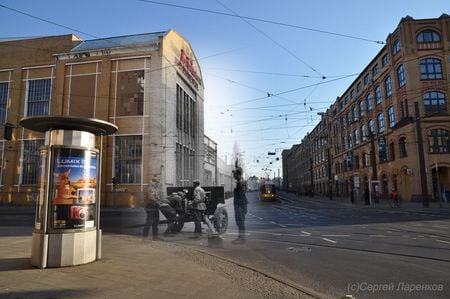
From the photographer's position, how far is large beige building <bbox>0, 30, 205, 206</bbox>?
36.4m

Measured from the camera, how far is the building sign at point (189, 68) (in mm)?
43562

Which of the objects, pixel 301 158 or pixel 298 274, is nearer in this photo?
→ pixel 298 274

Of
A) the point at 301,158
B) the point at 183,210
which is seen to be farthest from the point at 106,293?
the point at 301,158

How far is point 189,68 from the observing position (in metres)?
46.5

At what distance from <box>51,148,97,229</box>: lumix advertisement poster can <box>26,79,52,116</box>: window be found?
37.6 metres

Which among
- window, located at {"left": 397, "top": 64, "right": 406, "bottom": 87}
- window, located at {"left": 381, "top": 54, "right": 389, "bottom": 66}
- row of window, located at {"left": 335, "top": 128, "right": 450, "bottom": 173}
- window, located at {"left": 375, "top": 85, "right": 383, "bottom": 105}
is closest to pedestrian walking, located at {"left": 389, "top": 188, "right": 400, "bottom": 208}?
→ row of window, located at {"left": 335, "top": 128, "right": 450, "bottom": 173}

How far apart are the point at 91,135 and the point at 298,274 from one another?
5.67 m

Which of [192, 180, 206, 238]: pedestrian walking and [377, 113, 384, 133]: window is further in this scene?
[377, 113, 384, 133]: window

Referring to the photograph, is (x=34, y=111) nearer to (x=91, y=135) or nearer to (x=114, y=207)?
(x=114, y=207)

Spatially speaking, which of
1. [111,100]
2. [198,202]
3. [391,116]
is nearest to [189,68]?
[111,100]

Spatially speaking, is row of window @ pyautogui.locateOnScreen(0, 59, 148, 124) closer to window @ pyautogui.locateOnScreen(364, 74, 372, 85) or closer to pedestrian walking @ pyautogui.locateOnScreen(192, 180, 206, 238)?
pedestrian walking @ pyautogui.locateOnScreen(192, 180, 206, 238)

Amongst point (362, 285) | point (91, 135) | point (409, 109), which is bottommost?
point (362, 285)

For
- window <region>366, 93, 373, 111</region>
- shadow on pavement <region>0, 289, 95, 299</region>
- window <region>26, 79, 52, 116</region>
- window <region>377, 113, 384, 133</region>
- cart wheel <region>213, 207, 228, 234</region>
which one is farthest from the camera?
window <region>366, 93, 373, 111</region>

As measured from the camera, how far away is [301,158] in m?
108
